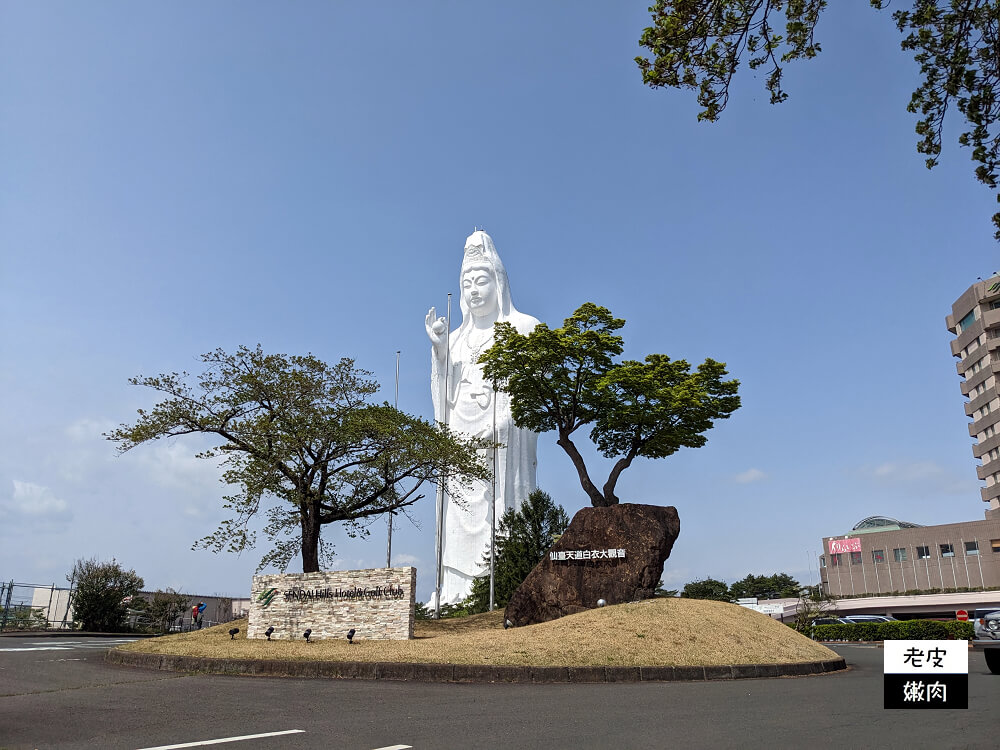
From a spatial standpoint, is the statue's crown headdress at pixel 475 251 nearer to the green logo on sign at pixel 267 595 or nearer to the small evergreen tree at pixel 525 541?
the small evergreen tree at pixel 525 541

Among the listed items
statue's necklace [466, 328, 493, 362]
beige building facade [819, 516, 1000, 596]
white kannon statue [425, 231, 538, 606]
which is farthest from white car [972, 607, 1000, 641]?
beige building facade [819, 516, 1000, 596]

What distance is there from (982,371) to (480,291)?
51553 millimetres

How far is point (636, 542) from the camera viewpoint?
19.3 meters

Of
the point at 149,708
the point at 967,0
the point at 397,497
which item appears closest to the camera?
the point at 967,0

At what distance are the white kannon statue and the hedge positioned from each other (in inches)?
596

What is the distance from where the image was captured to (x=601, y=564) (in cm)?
1941

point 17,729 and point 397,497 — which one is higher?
point 397,497

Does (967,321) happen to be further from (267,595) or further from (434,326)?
(267,595)

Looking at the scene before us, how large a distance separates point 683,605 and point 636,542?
2434 mm

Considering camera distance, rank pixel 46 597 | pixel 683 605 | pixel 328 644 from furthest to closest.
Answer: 1. pixel 46 597
2. pixel 683 605
3. pixel 328 644

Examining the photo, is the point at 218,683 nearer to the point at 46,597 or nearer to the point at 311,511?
the point at 311,511

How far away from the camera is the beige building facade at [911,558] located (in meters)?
61.3

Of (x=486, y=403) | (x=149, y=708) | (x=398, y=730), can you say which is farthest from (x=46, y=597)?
(x=398, y=730)

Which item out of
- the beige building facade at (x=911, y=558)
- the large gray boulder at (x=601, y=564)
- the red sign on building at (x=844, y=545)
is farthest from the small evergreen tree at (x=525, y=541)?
the red sign on building at (x=844, y=545)
